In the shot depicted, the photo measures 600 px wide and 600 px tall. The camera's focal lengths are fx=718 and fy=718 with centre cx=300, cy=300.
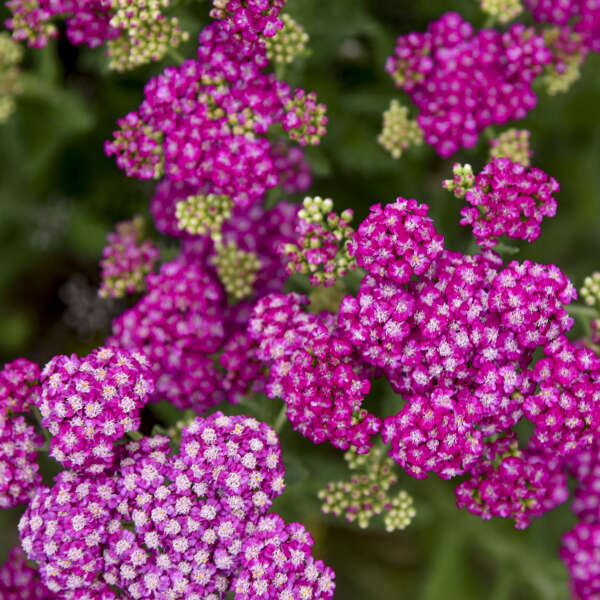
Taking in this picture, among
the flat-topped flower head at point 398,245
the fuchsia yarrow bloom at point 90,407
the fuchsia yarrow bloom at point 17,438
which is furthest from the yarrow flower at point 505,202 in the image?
the fuchsia yarrow bloom at point 17,438

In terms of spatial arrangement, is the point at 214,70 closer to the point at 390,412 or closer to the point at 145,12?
the point at 145,12

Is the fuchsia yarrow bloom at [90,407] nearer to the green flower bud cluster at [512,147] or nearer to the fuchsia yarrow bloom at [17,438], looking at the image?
the fuchsia yarrow bloom at [17,438]

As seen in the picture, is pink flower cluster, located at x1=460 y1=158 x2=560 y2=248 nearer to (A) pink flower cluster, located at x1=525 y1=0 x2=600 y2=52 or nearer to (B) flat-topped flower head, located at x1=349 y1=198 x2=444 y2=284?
(B) flat-topped flower head, located at x1=349 y1=198 x2=444 y2=284

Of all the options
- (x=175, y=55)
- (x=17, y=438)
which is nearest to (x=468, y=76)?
(x=175, y=55)

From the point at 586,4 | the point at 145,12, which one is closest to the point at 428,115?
the point at 586,4

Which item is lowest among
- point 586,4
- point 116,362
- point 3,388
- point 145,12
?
point 3,388

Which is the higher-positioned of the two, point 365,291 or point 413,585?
point 365,291

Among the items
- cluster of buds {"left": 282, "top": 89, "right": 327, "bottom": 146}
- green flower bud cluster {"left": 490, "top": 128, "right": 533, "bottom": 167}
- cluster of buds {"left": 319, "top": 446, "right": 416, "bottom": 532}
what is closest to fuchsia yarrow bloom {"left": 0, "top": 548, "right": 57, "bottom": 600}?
cluster of buds {"left": 319, "top": 446, "right": 416, "bottom": 532}
